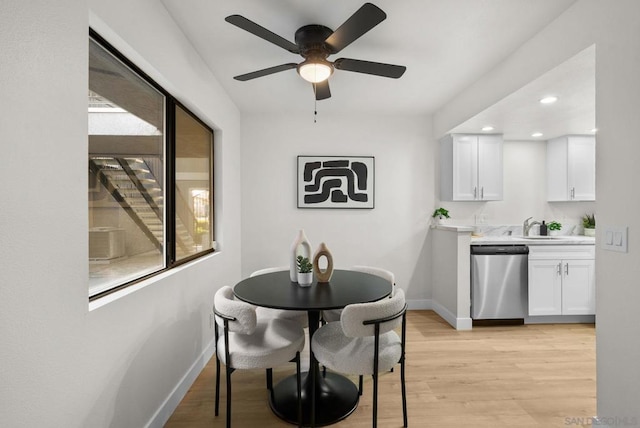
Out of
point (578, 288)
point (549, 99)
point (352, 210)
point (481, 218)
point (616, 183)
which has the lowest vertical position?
point (578, 288)

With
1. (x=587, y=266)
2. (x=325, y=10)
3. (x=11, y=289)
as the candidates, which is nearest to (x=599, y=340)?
(x=587, y=266)

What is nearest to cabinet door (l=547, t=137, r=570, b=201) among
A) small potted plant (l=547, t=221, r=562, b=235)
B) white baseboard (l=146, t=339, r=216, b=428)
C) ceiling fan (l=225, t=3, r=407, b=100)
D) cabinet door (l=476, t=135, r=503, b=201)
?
small potted plant (l=547, t=221, r=562, b=235)

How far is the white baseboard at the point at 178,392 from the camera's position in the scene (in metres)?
1.89

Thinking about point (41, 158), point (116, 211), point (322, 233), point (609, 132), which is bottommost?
point (322, 233)

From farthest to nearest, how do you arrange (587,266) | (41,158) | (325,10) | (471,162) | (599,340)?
(471,162)
(587,266)
(325,10)
(599,340)
(41,158)

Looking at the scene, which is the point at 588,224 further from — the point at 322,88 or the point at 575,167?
the point at 322,88

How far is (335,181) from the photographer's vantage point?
13.6 feet

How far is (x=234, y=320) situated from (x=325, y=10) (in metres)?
1.92

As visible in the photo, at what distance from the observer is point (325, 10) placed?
1997 millimetres

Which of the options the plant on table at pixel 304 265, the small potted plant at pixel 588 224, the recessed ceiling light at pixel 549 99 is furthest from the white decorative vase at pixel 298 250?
the small potted plant at pixel 588 224

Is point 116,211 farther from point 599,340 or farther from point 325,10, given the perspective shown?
point 599,340

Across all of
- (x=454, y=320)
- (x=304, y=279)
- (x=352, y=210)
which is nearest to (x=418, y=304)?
(x=454, y=320)

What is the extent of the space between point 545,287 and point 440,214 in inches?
54.1

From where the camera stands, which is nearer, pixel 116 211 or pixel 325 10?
pixel 116 211
